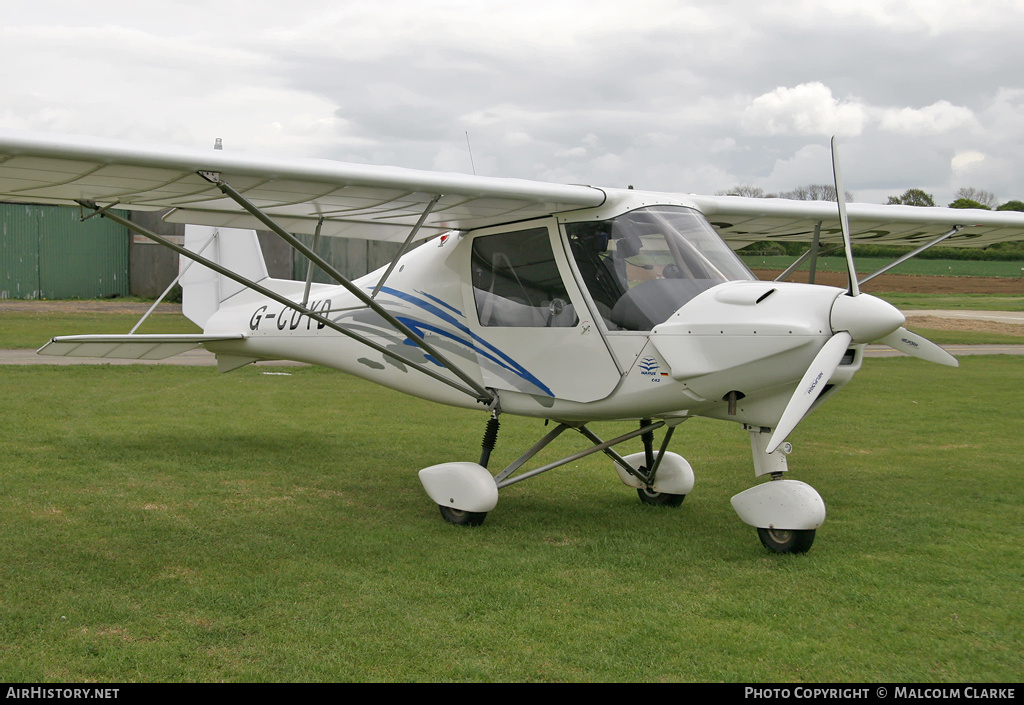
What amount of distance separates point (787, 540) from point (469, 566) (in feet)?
7.00

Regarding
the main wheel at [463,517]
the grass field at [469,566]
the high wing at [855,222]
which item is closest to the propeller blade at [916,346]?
the grass field at [469,566]

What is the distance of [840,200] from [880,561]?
7.94 feet

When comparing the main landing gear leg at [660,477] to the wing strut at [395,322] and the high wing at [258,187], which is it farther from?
the high wing at [258,187]

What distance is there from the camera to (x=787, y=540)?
5.76 m

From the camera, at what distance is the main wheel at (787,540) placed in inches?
225

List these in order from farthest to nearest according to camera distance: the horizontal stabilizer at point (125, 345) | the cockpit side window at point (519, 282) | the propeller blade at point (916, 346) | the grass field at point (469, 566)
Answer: the horizontal stabilizer at point (125, 345) < the cockpit side window at point (519, 282) < the propeller blade at point (916, 346) < the grass field at point (469, 566)

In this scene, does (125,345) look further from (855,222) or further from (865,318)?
(855,222)

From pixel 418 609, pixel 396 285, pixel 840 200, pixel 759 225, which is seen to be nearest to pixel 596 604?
pixel 418 609

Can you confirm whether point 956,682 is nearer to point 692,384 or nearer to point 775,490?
point 775,490

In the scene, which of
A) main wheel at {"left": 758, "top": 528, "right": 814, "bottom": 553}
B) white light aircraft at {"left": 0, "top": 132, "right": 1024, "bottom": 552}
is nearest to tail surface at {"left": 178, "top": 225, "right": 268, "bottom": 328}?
white light aircraft at {"left": 0, "top": 132, "right": 1024, "bottom": 552}

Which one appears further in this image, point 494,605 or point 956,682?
point 494,605

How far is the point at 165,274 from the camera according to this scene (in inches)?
1358

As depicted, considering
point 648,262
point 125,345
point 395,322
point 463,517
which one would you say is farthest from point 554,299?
point 125,345

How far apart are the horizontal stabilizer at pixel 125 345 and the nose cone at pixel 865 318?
20.6ft
